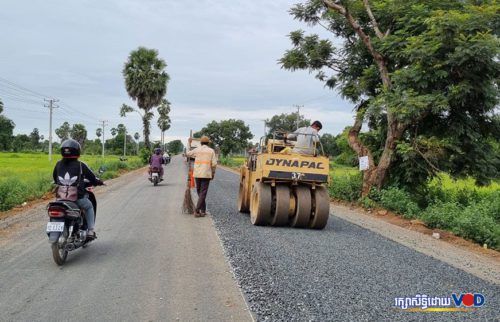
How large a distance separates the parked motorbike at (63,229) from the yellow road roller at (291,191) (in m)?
3.90

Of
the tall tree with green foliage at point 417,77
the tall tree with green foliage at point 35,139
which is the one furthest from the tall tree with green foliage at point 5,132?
the tall tree with green foliage at point 417,77

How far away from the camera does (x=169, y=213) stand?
10.7 metres

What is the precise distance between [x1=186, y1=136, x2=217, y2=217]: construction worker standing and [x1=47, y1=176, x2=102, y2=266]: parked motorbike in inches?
155

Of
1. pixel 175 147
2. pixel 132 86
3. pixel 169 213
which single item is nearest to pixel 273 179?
pixel 169 213

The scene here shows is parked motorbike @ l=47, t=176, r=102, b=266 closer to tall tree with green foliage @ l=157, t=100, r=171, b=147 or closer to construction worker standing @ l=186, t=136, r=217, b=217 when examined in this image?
construction worker standing @ l=186, t=136, r=217, b=217

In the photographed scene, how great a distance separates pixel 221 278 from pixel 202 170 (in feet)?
16.8

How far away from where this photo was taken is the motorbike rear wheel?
576 cm

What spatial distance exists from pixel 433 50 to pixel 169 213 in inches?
323

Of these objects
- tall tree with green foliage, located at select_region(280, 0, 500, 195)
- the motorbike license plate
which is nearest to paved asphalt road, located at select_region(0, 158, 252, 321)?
the motorbike license plate

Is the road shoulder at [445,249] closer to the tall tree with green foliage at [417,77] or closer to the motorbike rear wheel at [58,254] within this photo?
the tall tree with green foliage at [417,77]

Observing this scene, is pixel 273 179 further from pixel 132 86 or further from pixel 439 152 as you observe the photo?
pixel 132 86

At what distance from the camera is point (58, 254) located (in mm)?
5785

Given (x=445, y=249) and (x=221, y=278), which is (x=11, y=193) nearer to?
(x=221, y=278)

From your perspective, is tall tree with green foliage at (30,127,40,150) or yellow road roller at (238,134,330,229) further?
tall tree with green foliage at (30,127,40,150)
